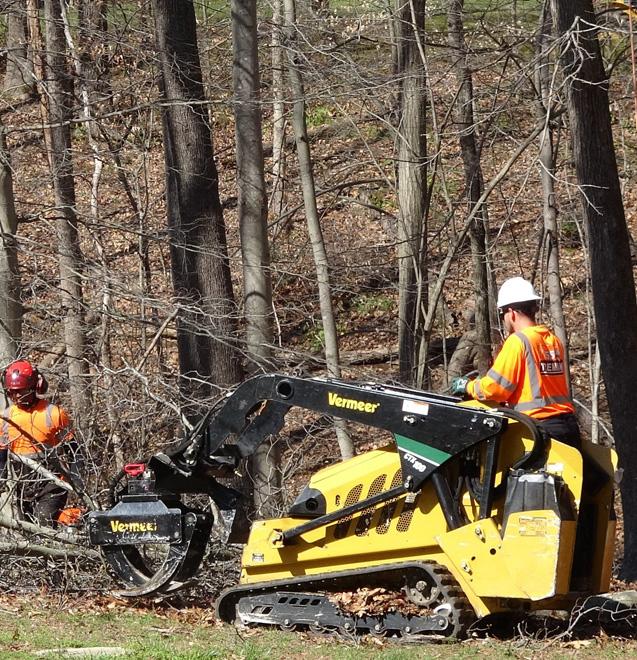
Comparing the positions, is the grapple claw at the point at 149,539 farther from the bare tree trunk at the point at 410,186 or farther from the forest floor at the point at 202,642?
the bare tree trunk at the point at 410,186

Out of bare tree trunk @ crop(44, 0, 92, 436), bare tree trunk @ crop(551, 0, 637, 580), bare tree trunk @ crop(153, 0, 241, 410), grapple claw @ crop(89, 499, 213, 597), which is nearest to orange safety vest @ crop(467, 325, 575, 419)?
grapple claw @ crop(89, 499, 213, 597)

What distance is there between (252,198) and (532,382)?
5.99 meters

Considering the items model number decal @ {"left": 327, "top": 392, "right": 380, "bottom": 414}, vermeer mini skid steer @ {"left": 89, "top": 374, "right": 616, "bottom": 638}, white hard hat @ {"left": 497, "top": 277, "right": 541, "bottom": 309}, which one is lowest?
vermeer mini skid steer @ {"left": 89, "top": 374, "right": 616, "bottom": 638}

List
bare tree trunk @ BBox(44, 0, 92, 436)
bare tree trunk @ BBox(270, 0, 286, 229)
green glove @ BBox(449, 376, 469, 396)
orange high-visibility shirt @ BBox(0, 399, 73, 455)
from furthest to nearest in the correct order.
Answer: bare tree trunk @ BBox(270, 0, 286, 229) < bare tree trunk @ BBox(44, 0, 92, 436) < orange high-visibility shirt @ BBox(0, 399, 73, 455) < green glove @ BBox(449, 376, 469, 396)

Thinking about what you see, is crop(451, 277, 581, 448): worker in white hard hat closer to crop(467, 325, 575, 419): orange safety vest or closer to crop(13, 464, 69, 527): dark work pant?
crop(467, 325, 575, 419): orange safety vest

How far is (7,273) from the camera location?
13.7m

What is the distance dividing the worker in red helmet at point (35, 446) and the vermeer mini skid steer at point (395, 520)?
4.49 ft

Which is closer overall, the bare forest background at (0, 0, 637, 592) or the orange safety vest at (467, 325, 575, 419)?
the orange safety vest at (467, 325, 575, 419)

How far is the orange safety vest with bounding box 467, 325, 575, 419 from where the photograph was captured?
7965mm

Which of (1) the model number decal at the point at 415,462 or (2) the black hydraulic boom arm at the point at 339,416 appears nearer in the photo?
(2) the black hydraulic boom arm at the point at 339,416

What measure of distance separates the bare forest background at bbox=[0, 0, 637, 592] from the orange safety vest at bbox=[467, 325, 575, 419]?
3270 mm

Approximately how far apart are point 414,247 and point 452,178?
796 centimetres

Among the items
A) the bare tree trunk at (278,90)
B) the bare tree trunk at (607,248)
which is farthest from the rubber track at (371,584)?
the bare tree trunk at (278,90)

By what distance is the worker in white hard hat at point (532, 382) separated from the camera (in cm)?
797
